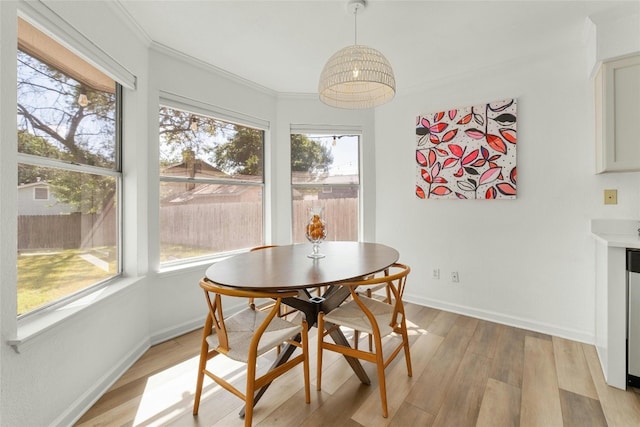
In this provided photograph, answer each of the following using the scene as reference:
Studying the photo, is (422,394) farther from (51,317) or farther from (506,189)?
(51,317)

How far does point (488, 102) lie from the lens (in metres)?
2.79

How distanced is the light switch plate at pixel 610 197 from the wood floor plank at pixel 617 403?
49.7 inches

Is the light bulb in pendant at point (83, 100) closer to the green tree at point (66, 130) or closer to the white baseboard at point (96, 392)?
the green tree at point (66, 130)

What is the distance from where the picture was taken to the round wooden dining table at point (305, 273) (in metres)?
1.45

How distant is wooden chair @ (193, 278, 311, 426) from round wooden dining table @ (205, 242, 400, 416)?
66 millimetres

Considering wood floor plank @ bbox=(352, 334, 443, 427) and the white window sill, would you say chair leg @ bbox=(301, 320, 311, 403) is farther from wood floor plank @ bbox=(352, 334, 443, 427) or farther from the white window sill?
the white window sill

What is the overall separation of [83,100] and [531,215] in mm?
3653

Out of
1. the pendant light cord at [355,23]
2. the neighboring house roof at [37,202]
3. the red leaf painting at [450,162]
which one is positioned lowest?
the neighboring house roof at [37,202]

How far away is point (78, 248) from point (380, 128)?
314cm

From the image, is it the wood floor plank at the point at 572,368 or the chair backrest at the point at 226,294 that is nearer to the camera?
the chair backrest at the point at 226,294

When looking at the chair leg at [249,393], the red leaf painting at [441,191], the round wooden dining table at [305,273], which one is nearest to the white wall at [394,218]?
the red leaf painting at [441,191]

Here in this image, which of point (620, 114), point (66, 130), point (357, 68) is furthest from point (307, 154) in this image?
point (620, 114)

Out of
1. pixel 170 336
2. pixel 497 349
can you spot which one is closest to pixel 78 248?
pixel 170 336

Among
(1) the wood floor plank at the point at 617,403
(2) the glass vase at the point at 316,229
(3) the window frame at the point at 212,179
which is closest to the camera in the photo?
(1) the wood floor plank at the point at 617,403
